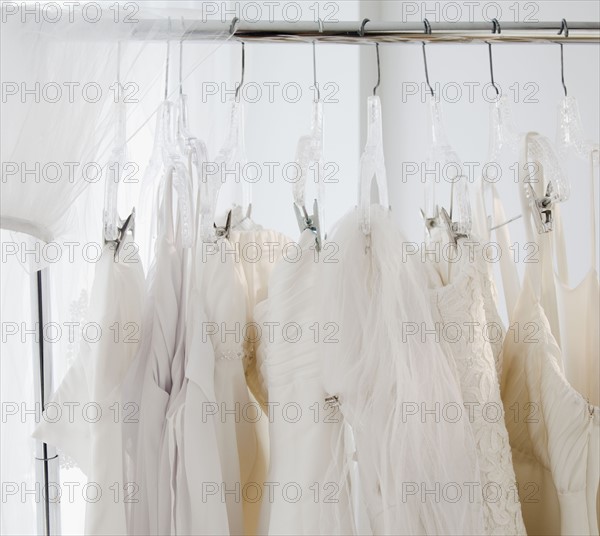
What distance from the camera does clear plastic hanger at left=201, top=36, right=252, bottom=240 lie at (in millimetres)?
826

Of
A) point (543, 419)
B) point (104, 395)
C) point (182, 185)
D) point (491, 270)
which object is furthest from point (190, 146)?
point (543, 419)

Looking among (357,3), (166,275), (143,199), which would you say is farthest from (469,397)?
(357,3)

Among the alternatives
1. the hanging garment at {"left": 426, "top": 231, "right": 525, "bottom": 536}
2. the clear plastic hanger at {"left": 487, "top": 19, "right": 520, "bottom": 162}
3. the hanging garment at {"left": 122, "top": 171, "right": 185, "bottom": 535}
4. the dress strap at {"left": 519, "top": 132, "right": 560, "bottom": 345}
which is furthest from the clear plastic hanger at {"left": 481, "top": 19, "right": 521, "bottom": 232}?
the hanging garment at {"left": 122, "top": 171, "right": 185, "bottom": 535}

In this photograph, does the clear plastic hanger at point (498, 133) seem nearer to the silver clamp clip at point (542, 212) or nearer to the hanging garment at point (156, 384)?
the silver clamp clip at point (542, 212)

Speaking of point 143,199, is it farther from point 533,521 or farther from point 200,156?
point 533,521

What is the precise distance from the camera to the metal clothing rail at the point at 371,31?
832 mm

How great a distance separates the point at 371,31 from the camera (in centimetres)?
87

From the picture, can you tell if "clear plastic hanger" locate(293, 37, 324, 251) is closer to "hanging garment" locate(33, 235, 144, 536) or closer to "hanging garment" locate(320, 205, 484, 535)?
"hanging garment" locate(320, 205, 484, 535)

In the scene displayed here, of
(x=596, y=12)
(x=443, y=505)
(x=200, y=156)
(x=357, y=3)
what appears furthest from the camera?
(x=357, y=3)

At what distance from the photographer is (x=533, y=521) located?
903 millimetres

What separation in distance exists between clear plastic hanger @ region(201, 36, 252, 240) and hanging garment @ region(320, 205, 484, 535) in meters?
0.14

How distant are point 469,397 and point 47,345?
484mm

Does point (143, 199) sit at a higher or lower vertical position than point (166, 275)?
higher

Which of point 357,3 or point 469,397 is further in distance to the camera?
point 357,3
